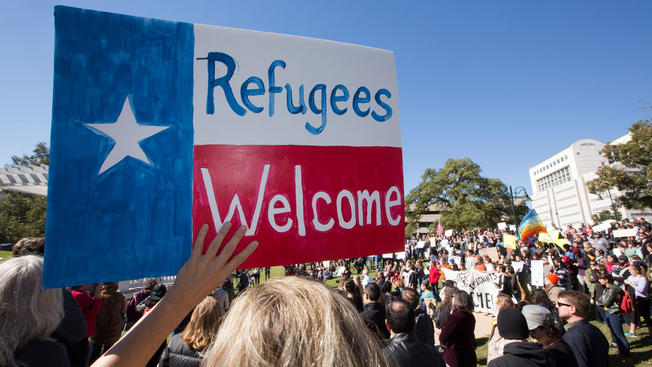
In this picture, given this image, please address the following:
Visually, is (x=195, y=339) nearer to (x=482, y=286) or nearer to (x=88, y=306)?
(x=88, y=306)

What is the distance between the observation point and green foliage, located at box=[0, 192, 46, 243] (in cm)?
3990

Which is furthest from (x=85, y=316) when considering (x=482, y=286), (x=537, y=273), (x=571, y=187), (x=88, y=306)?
(x=571, y=187)

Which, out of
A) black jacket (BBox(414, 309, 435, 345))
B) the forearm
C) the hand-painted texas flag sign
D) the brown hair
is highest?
the hand-painted texas flag sign

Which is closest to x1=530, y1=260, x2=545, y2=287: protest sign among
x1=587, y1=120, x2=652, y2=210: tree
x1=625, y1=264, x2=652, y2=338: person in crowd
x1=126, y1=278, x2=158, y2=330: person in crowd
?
x1=625, y1=264, x2=652, y2=338: person in crowd

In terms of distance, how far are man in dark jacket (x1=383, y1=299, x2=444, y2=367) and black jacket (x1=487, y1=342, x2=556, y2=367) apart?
0.51 metres

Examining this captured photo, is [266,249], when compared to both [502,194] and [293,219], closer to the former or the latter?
[293,219]

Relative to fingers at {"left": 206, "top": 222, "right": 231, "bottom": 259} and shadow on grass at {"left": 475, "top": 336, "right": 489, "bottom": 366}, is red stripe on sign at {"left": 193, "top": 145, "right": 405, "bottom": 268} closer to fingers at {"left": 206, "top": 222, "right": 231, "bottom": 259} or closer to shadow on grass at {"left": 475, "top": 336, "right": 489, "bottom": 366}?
fingers at {"left": 206, "top": 222, "right": 231, "bottom": 259}

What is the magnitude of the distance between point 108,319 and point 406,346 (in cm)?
428

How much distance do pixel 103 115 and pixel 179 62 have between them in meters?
0.42

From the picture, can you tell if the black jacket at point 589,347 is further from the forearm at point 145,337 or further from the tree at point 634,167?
the tree at point 634,167

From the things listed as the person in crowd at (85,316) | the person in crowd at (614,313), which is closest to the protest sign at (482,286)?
the person in crowd at (614,313)

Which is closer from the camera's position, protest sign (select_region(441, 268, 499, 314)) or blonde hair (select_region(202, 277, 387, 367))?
blonde hair (select_region(202, 277, 387, 367))

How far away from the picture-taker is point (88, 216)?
1311mm

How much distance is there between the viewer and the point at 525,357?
2.78 metres
